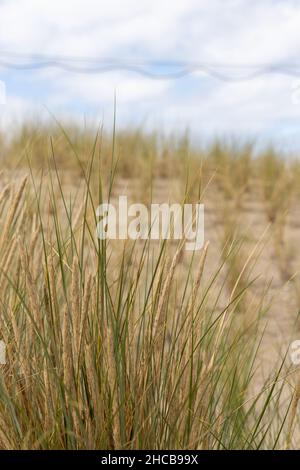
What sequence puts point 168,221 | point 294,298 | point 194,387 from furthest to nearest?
point 294,298 → point 168,221 → point 194,387

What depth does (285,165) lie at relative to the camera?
5398 mm

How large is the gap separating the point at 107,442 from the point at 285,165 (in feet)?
14.2

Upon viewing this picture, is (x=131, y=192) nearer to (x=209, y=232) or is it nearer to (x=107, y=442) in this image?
(x=209, y=232)

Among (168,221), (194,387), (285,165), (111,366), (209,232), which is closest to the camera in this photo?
(111,366)

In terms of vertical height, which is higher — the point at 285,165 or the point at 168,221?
the point at 285,165

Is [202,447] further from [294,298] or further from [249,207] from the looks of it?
[249,207]

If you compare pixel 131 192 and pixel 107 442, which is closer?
pixel 107 442

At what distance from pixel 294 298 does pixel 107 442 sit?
250cm

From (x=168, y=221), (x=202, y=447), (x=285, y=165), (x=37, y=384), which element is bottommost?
(x=202, y=447)

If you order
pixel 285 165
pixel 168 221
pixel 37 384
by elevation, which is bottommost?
pixel 37 384

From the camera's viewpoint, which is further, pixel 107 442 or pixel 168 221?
pixel 168 221

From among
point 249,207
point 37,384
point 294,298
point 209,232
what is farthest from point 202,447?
point 249,207

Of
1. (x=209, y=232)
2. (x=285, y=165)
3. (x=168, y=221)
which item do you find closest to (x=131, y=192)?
(x=209, y=232)

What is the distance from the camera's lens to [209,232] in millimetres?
4480
